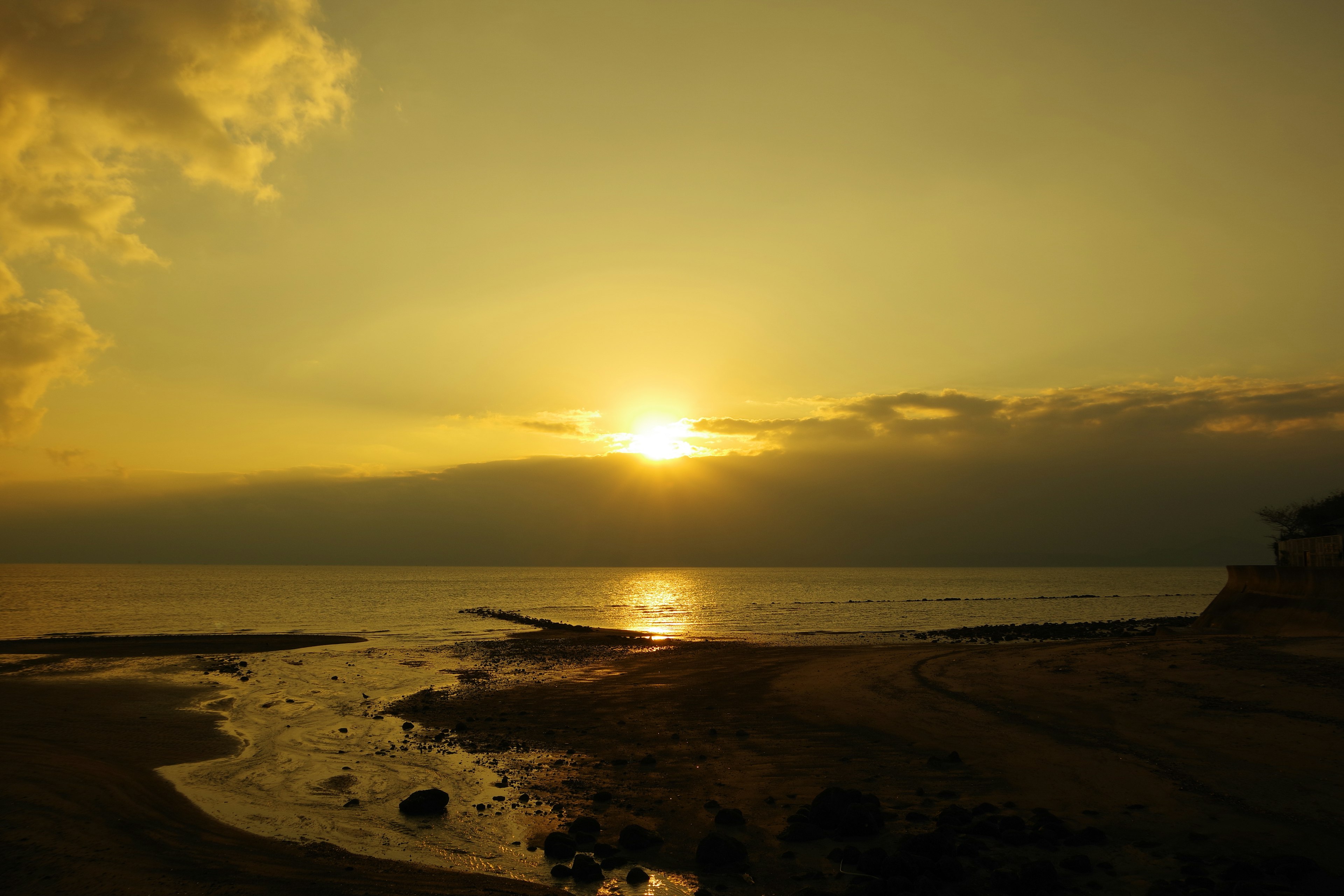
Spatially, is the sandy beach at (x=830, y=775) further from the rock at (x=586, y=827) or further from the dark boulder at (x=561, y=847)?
the dark boulder at (x=561, y=847)

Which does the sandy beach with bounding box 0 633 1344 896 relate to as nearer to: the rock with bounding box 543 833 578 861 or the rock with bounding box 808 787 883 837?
the rock with bounding box 808 787 883 837

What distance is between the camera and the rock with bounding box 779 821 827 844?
12.0 m

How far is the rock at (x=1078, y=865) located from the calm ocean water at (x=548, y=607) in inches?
1752

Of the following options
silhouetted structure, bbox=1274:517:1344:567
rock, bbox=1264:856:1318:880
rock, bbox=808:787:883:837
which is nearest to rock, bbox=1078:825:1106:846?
rock, bbox=1264:856:1318:880

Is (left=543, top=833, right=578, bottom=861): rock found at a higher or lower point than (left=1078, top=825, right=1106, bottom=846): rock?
lower

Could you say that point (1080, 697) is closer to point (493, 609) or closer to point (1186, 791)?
point (1186, 791)

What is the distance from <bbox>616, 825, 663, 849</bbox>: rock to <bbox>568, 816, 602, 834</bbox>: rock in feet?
2.07

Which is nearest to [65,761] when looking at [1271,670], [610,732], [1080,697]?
[610,732]

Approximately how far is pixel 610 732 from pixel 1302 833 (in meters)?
15.2

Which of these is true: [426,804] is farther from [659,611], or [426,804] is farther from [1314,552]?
[659,611]

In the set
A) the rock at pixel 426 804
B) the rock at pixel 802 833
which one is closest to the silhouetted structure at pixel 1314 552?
the rock at pixel 802 833

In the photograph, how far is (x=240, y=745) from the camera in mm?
20203

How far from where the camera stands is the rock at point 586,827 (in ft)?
42.1

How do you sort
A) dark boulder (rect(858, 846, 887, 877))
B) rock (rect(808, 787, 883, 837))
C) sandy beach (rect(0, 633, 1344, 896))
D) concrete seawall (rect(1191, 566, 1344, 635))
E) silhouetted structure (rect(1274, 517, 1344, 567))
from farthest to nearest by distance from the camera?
silhouetted structure (rect(1274, 517, 1344, 567)) < concrete seawall (rect(1191, 566, 1344, 635)) < rock (rect(808, 787, 883, 837)) < sandy beach (rect(0, 633, 1344, 896)) < dark boulder (rect(858, 846, 887, 877))
